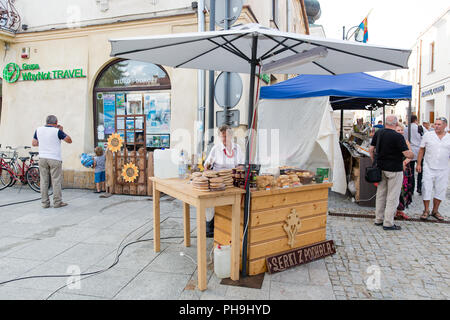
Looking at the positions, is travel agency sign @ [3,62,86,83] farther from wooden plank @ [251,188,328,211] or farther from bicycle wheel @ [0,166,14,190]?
wooden plank @ [251,188,328,211]

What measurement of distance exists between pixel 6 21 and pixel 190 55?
25.8 ft

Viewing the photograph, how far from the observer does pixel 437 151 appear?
5828 millimetres

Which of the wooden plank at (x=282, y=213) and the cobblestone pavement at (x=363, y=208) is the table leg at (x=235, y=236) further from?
the cobblestone pavement at (x=363, y=208)

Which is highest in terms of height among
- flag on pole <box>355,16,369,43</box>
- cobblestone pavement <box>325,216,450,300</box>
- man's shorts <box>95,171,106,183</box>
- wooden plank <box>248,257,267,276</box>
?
flag on pole <box>355,16,369,43</box>

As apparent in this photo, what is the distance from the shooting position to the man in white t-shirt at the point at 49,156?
21.8ft

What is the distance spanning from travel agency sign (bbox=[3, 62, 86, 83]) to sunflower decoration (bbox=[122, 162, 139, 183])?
2.88 meters

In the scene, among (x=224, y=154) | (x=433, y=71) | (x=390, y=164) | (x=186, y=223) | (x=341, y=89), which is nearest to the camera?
(x=186, y=223)

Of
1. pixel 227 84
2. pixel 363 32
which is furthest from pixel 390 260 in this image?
pixel 363 32

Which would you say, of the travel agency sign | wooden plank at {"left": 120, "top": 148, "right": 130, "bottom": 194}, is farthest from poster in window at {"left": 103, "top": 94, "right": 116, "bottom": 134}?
wooden plank at {"left": 120, "top": 148, "right": 130, "bottom": 194}

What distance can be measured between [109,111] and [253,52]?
622cm

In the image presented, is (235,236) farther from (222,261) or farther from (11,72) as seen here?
(11,72)

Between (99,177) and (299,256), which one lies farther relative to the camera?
(99,177)

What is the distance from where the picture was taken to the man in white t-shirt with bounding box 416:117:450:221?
19.0ft

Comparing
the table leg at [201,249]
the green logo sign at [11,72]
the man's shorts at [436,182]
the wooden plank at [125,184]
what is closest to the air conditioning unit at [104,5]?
the green logo sign at [11,72]
